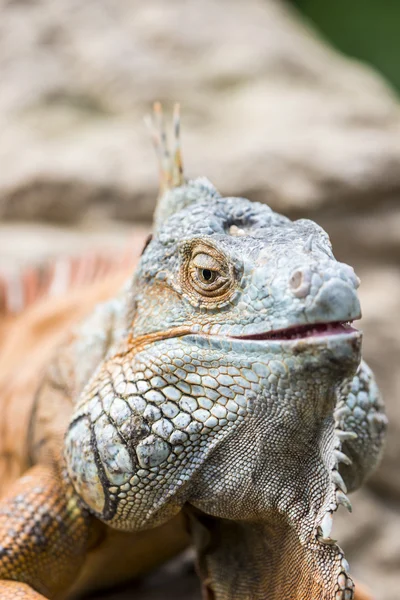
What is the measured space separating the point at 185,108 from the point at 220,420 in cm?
409

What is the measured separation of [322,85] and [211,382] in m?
4.46

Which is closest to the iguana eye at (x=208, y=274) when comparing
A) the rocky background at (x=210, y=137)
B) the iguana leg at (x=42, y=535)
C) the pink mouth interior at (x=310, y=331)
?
the pink mouth interior at (x=310, y=331)

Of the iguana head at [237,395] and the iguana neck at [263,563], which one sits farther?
the iguana neck at [263,563]

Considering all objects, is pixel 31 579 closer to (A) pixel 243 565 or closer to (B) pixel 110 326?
(A) pixel 243 565

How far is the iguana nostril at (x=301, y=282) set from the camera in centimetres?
155

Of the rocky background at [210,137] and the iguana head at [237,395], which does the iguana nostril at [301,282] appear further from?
the rocky background at [210,137]

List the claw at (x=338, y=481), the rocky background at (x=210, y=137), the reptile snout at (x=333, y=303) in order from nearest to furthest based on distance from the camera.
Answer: the reptile snout at (x=333, y=303), the claw at (x=338, y=481), the rocky background at (x=210, y=137)

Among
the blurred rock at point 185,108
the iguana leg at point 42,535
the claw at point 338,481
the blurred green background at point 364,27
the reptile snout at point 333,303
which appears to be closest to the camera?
the reptile snout at point 333,303

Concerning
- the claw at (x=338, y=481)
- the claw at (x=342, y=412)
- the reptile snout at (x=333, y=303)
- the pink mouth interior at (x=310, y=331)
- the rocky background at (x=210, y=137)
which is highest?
the rocky background at (x=210, y=137)

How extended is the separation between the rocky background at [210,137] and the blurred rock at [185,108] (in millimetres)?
11

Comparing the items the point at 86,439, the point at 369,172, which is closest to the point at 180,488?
the point at 86,439

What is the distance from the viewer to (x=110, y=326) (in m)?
2.33

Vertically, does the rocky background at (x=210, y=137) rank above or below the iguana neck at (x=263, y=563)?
above

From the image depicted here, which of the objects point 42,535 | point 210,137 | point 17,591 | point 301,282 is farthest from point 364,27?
point 17,591
